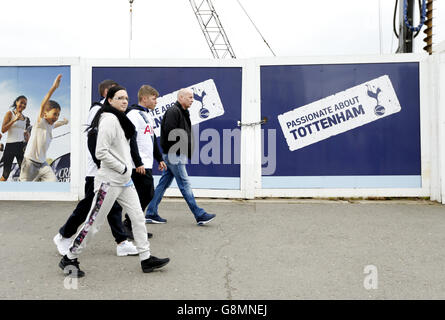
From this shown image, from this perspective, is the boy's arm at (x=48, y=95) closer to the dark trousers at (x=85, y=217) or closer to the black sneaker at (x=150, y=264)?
the dark trousers at (x=85, y=217)

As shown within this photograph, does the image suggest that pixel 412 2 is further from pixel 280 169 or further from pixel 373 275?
pixel 373 275

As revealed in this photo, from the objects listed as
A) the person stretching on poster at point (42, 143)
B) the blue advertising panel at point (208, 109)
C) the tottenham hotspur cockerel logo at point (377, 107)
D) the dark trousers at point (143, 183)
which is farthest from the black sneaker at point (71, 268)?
the tottenham hotspur cockerel logo at point (377, 107)

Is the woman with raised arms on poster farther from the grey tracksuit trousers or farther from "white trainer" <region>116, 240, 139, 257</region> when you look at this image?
the grey tracksuit trousers

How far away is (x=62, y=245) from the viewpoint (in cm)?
→ 452

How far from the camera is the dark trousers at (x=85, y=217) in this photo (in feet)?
14.6

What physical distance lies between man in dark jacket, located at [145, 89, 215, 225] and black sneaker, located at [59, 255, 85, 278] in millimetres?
2055

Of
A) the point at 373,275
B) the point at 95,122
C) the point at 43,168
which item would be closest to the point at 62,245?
the point at 95,122

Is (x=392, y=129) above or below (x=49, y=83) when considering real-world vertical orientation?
below

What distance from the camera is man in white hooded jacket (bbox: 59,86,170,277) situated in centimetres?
385

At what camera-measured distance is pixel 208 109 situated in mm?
7785

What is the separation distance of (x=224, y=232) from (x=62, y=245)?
194cm

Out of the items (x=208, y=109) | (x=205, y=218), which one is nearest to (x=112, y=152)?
(x=205, y=218)

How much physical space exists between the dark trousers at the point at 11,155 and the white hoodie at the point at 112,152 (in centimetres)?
439

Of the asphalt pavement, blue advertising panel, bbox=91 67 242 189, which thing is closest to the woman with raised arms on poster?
the asphalt pavement
